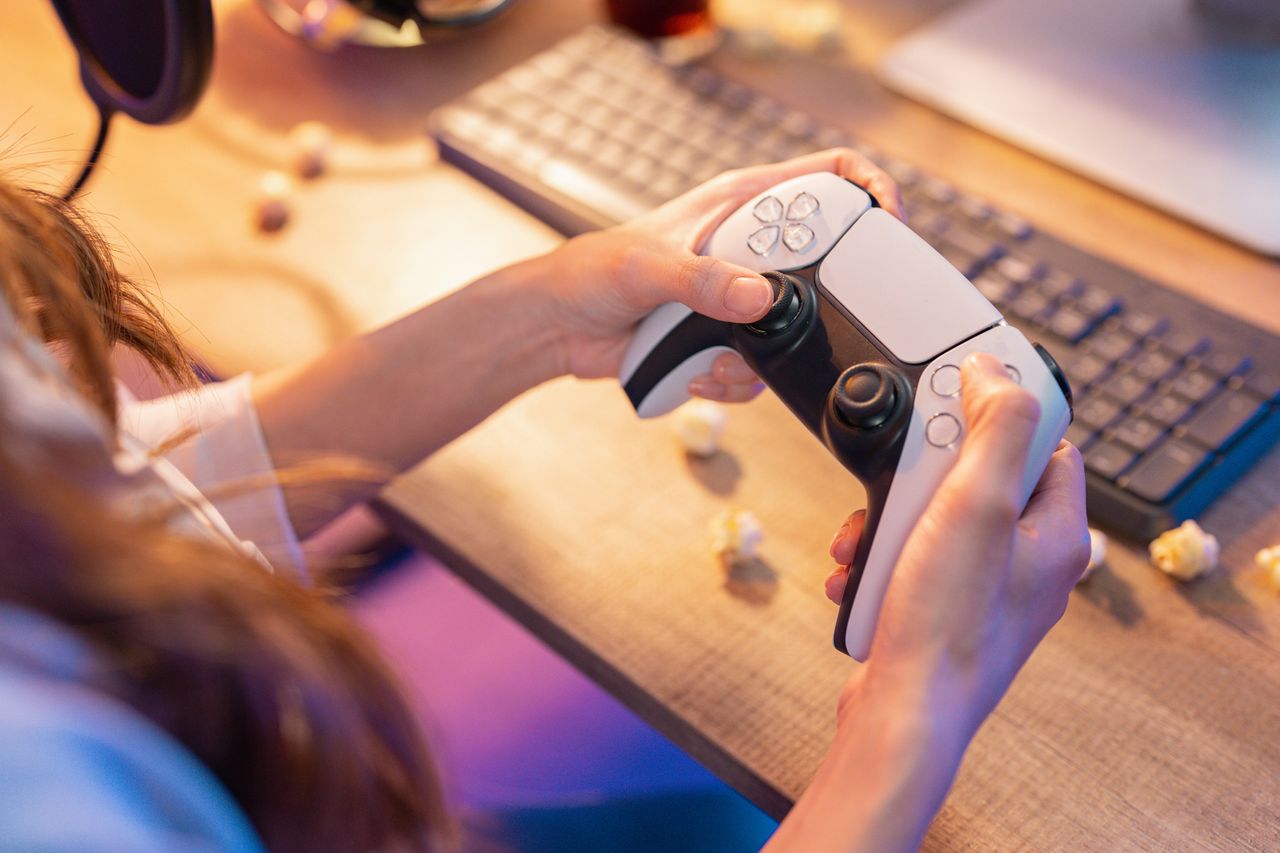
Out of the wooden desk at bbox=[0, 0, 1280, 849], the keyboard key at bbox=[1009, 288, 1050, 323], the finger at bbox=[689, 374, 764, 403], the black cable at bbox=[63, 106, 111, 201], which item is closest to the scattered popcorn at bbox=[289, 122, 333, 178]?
the wooden desk at bbox=[0, 0, 1280, 849]

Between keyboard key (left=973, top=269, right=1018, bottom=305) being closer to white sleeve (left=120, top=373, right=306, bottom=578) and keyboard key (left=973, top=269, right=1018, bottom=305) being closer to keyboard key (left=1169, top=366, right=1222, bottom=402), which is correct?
keyboard key (left=1169, top=366, right=1222, bottom=402)

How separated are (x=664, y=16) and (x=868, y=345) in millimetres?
436

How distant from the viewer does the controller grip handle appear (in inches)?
20.1

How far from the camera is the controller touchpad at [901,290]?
17.0 inches

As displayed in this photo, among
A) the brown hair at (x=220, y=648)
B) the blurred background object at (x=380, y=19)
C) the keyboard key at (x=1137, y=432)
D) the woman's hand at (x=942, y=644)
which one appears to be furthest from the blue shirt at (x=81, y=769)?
the blurred background object at (x=380, y=19)

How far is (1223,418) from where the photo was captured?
1.70 ft

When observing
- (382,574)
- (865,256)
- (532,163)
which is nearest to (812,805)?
(865,256)

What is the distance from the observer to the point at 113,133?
77 cm

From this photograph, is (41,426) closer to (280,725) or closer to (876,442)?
(280,725)

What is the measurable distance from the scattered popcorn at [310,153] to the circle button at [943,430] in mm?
472

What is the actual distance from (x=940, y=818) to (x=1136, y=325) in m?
0.27

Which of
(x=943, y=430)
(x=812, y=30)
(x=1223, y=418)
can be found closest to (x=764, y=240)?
(x=943, y=430)

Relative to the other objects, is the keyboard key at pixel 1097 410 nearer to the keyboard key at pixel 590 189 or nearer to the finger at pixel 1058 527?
the finger at pixel 1058 527

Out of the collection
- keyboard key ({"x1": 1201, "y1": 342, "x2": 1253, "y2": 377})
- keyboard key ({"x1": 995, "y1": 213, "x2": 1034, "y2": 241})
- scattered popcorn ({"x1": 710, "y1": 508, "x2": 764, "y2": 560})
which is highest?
keyboard key ({"x1": 995, "y1": 213, "x2": 1034, "y2": 241})
